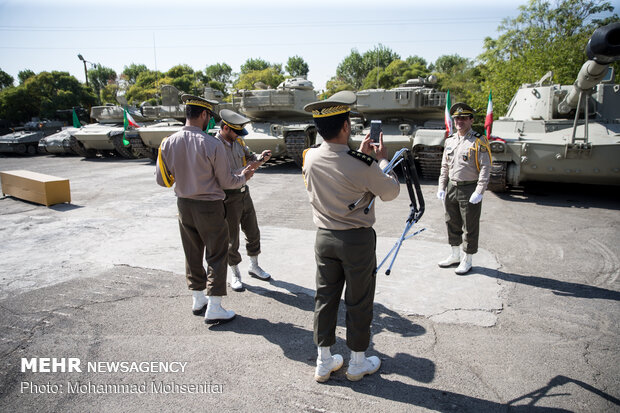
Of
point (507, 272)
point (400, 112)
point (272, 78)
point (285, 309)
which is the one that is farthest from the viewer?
point (272, 78)

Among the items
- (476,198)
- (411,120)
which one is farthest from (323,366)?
(411,120)

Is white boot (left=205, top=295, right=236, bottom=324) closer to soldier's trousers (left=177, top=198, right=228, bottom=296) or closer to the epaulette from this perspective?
soldier's trousers (left=177, top=198, right=228, bottom=296)

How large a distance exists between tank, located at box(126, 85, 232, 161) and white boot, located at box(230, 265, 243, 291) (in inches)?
452

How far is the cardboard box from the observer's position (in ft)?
27.8

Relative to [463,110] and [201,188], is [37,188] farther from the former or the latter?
[463,110]

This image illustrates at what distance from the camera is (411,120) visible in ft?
42.1

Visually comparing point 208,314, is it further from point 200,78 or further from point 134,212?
point 200,78

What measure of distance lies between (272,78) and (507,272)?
44504 mm

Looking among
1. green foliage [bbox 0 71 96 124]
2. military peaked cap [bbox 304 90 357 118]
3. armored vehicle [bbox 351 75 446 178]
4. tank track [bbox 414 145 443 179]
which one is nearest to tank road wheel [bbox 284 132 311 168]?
armored vehicle [bbox 351 75 446 178]

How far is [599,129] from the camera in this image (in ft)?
27.4

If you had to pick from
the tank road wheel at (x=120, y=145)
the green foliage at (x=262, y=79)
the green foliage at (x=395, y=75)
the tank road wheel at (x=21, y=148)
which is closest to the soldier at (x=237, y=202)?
the tank road wheel at (x=120, y=145)

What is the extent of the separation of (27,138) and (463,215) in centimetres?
2330

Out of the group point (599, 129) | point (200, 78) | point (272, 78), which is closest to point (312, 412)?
point (599, 129)

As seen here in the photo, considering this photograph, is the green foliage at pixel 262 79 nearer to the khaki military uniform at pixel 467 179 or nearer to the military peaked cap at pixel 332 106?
the khaki military uniform at pixel 467 179
